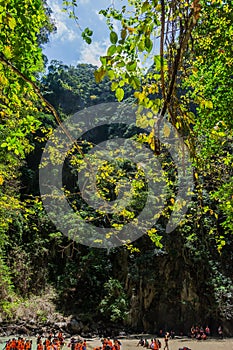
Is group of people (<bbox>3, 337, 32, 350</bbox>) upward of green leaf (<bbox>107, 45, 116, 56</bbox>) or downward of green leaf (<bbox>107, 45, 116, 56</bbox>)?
downward

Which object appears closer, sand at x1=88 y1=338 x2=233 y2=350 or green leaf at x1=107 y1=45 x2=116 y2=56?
green leaf at x1=107 y1=45 x2=116 y2=56

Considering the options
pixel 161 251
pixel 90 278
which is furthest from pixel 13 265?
pixel 161 251

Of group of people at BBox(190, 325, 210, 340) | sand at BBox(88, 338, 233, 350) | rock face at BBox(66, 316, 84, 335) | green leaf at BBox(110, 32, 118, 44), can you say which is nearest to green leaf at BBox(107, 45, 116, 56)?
green leaf at BBox(110, 32, 118, 44)

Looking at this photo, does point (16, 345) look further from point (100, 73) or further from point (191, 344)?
point (100, 73)

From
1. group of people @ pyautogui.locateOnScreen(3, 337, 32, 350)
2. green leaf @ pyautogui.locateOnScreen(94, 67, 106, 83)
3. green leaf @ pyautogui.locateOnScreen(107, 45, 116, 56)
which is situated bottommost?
group of people @ pyautogui.locateOnScreen(3, 337, 32, 350)

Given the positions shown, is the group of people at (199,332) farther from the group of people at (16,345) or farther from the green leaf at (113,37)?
the green leaf at (113,37)

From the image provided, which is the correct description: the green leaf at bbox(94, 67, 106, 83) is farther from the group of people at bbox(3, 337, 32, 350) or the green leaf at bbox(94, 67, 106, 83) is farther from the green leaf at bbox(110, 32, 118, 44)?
the group of people at bbox(3, 337, 32, 350)

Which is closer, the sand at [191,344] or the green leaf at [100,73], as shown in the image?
the green leaf at [100,73]

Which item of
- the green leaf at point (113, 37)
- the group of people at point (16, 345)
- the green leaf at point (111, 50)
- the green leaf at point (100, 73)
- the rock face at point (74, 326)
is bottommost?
the group of people at point (16, 345)

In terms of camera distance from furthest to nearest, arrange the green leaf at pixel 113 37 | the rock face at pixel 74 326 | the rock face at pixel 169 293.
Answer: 1. the rock face at pixel 169 293
2. the rock face at pixel 74 326
3. the green leaf at pixel 113 37

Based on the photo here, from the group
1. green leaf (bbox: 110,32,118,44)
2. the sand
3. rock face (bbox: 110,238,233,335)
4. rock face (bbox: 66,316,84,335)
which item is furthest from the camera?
rock face (bbox: 110,238,233,335)

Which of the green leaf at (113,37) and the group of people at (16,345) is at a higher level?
the green leaf at (113,37)

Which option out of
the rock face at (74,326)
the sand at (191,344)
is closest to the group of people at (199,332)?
the sand at (191,344)

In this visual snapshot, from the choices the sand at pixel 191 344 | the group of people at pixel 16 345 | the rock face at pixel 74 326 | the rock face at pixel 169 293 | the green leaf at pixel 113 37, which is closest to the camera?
the green leaf at pixel 113 37
